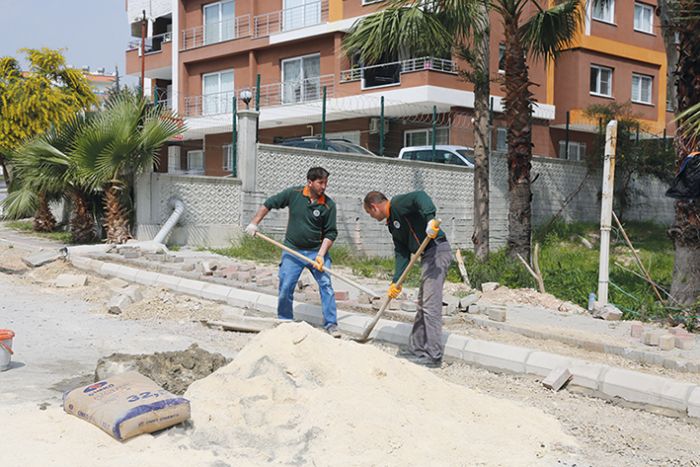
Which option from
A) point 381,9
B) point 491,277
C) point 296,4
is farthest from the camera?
point 296,4

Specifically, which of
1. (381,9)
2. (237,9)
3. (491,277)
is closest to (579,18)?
(381,9)

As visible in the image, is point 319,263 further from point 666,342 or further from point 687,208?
point 687,208

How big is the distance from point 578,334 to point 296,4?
22872mm

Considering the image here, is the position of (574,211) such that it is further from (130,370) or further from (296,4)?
(130,370)

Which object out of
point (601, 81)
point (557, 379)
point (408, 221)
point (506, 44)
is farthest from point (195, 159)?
point (557, 379)

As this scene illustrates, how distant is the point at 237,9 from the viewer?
3058 cm

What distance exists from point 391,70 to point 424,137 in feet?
8.29

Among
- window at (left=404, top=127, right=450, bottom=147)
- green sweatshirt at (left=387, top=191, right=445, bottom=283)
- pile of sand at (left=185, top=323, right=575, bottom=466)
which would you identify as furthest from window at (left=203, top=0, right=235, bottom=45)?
pile of sand at (left=185, top=323, right=575, bottom=466)

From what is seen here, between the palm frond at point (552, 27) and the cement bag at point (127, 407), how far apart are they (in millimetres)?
11901

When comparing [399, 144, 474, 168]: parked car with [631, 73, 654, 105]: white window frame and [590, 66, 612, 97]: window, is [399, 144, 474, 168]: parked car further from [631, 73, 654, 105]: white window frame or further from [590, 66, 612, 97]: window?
[631, 73, 654, 105]: white window frame

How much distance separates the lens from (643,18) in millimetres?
31953

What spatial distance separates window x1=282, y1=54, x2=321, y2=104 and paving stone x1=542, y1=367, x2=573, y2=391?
21.6 meters

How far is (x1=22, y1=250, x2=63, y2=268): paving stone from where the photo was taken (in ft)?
43.6

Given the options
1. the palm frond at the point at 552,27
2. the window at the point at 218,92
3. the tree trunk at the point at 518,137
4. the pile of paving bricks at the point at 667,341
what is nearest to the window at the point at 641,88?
the window at the point at 218,92
